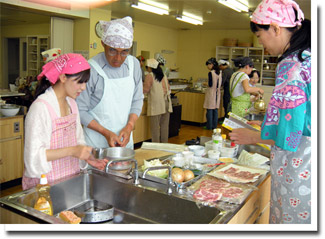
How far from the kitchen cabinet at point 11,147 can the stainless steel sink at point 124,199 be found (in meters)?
2.46

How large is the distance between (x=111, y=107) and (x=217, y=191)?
1003mm

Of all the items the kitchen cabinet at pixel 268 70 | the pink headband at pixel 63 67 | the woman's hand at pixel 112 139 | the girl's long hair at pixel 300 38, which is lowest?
the woman's hand at pixel 112 139

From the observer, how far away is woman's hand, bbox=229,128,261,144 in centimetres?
159

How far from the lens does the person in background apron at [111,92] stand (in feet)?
6.79

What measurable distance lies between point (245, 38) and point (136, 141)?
7.97m

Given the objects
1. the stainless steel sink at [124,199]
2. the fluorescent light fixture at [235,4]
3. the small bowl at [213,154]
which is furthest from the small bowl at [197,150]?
the fluorescent light fixture at [235,4]

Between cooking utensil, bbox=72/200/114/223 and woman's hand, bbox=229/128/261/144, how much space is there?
29.1 inches

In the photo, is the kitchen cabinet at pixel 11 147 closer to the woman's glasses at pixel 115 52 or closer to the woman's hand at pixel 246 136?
the woman's glasses at pixel 115 52

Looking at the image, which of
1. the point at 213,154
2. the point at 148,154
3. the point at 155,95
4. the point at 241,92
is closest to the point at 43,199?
the point at 148,154

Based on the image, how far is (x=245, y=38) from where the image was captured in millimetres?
12242

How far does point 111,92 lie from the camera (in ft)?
7.26

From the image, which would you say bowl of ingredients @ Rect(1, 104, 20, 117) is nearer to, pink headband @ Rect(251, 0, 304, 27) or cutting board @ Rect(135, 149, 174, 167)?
cutting board @ Rect(135, 149, 174, 167)

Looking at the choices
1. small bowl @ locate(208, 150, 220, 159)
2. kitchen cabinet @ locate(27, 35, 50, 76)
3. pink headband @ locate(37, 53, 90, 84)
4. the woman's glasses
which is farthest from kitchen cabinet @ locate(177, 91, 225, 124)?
pink headband @ locate(37, 53, 90, 84)
